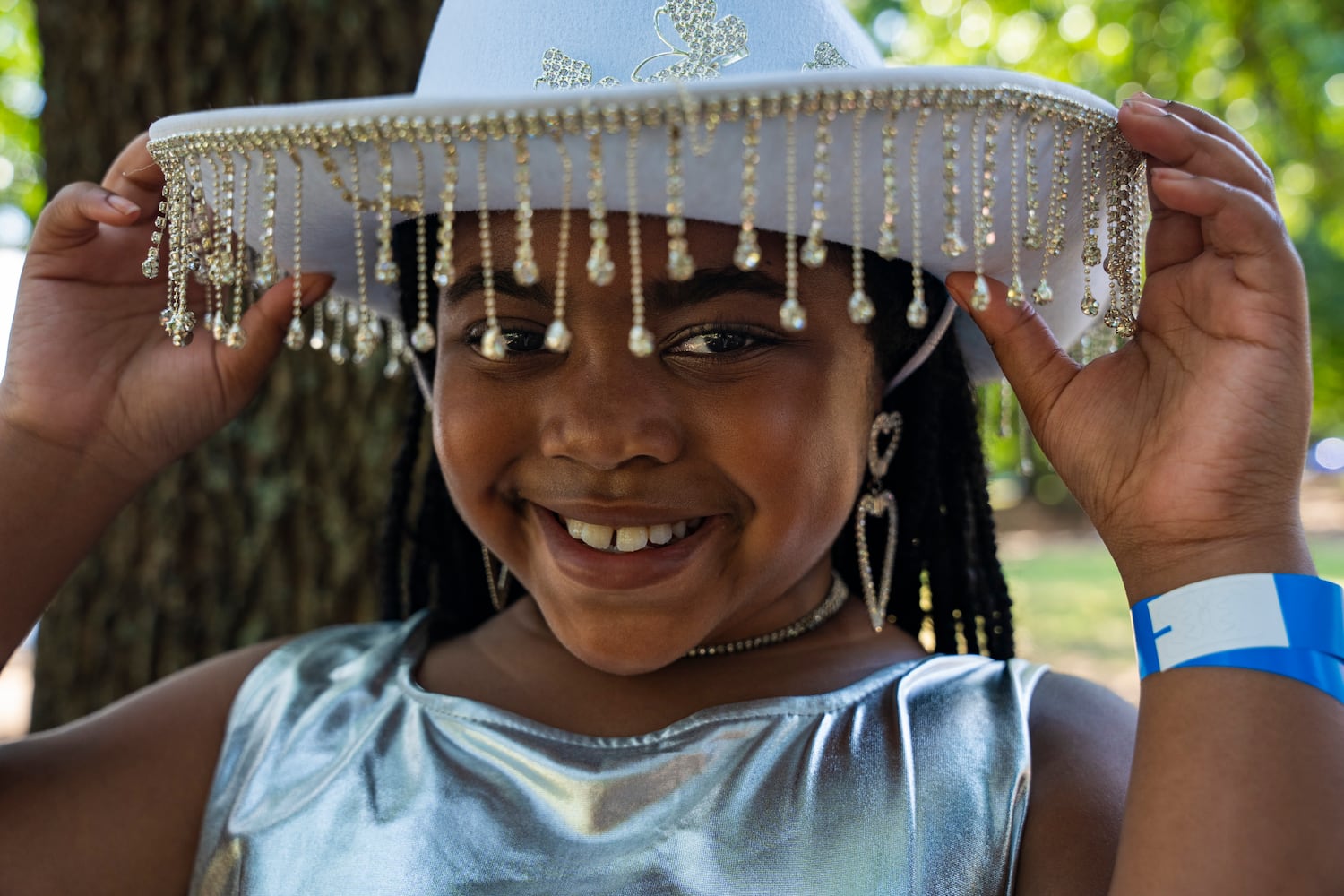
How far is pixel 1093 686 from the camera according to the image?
1913mm

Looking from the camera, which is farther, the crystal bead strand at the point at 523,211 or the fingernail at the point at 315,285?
the fingernail at the point at 315,285

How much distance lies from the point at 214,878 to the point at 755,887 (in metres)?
0.87

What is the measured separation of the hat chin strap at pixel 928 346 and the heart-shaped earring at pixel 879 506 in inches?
2.3

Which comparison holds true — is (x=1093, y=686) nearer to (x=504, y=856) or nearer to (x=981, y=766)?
(x=981, y=766)

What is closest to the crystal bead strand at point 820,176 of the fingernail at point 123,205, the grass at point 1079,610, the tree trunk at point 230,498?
the fingernail at point 123,205

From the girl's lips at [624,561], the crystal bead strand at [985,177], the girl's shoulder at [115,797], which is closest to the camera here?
the crystal bead strand at [985,177]

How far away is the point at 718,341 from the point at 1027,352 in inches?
17.0

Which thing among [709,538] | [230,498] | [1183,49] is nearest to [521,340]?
[709,538]

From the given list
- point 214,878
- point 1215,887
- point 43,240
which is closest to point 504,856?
point 214,878

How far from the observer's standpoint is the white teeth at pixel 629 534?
5.66ft

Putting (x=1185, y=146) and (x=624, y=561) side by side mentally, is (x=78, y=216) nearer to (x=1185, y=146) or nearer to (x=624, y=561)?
(x=624, y=561)

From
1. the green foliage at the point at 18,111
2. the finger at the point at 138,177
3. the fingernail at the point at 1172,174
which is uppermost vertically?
the green foliage at the point at 18,111

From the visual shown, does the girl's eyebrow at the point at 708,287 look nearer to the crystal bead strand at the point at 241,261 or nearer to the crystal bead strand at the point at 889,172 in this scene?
the crystal bead strand at the point at 889,172

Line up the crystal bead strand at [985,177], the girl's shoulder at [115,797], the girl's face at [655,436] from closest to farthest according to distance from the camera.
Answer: the crystal bead strand at [985,177], the girl's face at [655,436], the girl's shoulder at [115,797]
